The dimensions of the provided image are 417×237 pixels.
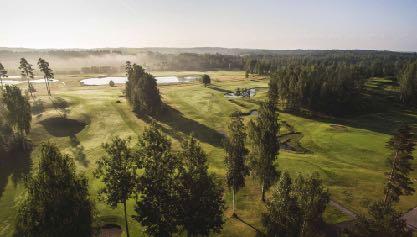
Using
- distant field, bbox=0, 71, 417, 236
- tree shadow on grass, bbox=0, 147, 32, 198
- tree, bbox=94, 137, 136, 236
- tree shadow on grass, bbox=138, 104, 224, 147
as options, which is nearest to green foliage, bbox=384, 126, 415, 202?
distant field, bbox=0, 71, 417, 236

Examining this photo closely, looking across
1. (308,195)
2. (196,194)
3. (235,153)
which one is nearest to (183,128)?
(235,153)

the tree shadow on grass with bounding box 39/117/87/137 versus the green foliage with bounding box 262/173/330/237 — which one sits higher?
the green foliage with bounding box 262/173/330/237

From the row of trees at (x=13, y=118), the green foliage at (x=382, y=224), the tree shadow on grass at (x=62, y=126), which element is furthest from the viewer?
the tree shadow on grass at (x=62, y=126)

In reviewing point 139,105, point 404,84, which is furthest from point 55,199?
point 404,84

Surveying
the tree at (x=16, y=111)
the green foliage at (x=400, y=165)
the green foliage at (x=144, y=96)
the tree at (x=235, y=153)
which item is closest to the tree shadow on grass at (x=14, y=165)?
the tree at (x=16, y=111)

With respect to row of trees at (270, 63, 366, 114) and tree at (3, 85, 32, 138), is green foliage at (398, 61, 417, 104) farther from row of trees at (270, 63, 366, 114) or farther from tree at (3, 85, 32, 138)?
tree at (3, 85, 32, 138)

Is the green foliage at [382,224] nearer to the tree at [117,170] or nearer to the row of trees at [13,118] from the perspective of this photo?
the tree at [117,170]
